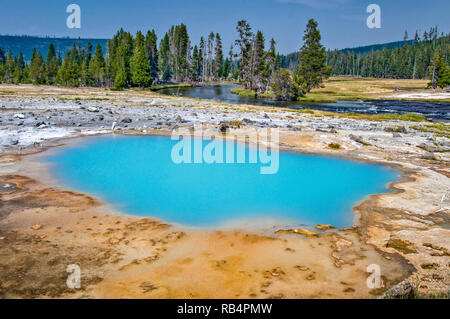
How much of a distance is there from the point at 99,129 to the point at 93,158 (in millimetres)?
6238

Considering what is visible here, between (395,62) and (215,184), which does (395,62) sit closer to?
(395,62)

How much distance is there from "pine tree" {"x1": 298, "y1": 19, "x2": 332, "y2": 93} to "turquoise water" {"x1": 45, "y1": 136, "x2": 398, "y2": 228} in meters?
58.2

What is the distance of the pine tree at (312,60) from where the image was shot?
7181cm

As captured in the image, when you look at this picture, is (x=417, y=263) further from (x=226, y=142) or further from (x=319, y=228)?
(x=226, y=142)

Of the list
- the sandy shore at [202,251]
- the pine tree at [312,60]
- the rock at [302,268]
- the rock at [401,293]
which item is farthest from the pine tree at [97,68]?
the rock at [401,293]

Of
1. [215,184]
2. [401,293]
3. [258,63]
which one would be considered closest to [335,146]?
[215,184]

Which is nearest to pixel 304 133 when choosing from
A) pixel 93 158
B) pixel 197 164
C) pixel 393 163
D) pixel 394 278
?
pixel 393 163

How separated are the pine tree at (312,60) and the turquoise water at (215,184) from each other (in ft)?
191

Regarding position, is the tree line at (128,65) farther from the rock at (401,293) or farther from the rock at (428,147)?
the rock at (401,293)

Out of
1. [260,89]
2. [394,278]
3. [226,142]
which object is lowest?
[394,278]

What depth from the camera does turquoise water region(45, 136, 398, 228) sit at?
33.8 ft

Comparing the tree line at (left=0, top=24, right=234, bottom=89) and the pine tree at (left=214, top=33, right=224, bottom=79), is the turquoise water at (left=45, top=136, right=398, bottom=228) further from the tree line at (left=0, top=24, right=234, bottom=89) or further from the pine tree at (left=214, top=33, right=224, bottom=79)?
the pine tree at (left=214, top=33, right=224, bottom=79)

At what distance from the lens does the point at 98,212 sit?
9.67 m

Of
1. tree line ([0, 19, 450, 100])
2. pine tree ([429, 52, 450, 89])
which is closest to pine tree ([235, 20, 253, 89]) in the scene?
tree line ([0, 19, 450, 100])
